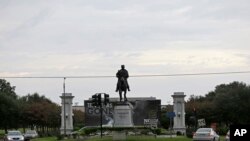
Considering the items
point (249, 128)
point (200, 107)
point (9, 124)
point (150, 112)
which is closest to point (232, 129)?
point (249, 128)

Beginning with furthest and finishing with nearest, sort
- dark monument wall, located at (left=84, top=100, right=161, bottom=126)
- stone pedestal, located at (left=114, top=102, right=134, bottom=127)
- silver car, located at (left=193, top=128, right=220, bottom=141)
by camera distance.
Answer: dark monument wall, located at (left=84, top=100, right=161, bottom=126), stone pedestal, located at (left=114, top=102, right=134, bottom=127), silver car, located at (left=193, top=128, right=220, bottom=141)

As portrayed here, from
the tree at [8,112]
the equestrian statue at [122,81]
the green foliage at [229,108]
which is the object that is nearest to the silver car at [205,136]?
the equestrian statue at [122,81]

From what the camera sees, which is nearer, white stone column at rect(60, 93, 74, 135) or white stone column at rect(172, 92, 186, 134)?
white stone column at rect(60, 93, 74, 135)

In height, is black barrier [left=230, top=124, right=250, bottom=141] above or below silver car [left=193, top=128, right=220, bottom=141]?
above

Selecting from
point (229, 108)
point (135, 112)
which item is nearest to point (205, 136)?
point (135, 112)

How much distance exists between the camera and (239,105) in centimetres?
9794

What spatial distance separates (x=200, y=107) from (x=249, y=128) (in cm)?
10773

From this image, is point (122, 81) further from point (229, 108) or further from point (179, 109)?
point (229, 108)

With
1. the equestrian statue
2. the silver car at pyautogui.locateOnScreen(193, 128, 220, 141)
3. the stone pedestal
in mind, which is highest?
the equestrian statue

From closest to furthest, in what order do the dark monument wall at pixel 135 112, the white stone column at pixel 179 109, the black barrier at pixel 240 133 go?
the black barrier at pixel 240 133, the white stone column at pixel 179 109, the dark monument wall at pixel 135 112

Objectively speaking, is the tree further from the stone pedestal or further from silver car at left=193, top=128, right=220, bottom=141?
silver car at left=193, top=128, right=220, bottom=141

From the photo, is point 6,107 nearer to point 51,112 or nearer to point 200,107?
point 51,112

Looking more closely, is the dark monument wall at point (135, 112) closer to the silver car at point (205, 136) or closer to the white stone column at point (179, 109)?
the white stone column at point (179, 109)

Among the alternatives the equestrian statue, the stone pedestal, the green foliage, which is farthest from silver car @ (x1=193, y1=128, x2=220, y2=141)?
the green foliage
